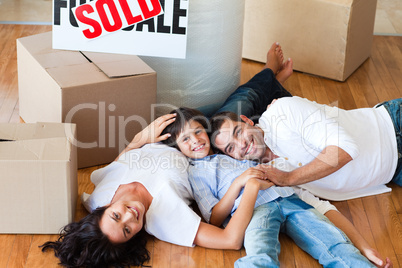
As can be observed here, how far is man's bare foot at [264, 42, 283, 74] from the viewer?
242 centimetres

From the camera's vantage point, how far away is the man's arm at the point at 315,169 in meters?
1.71

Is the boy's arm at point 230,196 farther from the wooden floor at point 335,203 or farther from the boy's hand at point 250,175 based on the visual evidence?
the wooden floor at point 335,203

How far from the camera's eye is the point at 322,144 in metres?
1.74

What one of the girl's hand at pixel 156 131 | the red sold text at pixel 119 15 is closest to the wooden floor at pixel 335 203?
the girl's hand at pixel 156 131

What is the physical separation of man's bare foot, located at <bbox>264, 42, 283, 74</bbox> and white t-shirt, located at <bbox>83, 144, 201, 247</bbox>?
0.79 metres

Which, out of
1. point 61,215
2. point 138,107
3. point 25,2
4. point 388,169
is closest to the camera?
point 61,215

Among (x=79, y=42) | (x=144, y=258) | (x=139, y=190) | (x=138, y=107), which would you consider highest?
(x=79, y=42)

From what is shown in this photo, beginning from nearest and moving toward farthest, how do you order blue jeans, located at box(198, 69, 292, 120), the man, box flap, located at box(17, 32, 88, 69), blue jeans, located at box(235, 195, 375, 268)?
1. blue jeans, located at box(235, 195, 375, 268)
2. the man
3. box flap, located at box(17, 32, 88, 69)
4. blue jeans, located at box(198, 69, 292, 120)

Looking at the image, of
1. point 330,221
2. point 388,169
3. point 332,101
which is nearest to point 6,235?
point 330,221

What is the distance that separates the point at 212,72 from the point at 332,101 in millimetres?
557

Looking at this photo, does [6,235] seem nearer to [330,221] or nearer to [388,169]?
[330,221]

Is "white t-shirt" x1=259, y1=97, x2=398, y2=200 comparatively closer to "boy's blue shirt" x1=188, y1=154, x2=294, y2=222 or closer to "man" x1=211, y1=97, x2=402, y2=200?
"man" x1=211, y1=97, x2=402, y2=200

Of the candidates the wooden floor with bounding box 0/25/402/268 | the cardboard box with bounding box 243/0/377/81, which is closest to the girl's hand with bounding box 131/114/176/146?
the wooden floor with bounding box 0/25/402/268

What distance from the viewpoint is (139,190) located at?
168 cm
